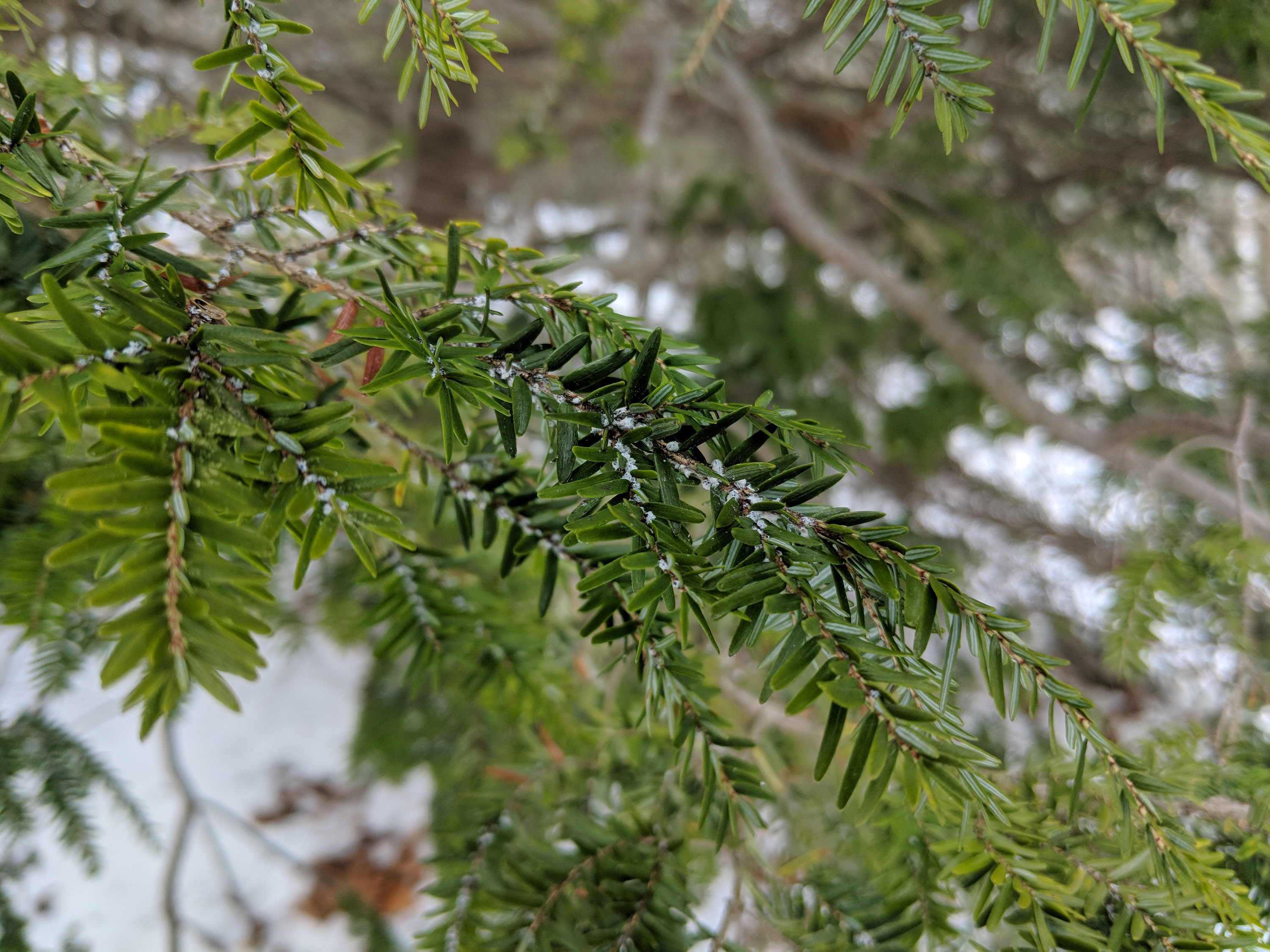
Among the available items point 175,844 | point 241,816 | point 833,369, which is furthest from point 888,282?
point 241,816

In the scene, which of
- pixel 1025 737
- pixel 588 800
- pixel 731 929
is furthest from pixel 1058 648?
pixel 588 800

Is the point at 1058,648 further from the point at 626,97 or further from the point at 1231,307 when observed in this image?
the point at 626,97

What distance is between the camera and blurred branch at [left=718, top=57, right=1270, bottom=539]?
1095 mm

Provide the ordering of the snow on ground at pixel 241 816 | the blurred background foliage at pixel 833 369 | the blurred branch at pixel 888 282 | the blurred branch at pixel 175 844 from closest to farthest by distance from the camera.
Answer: the blurred background foliage at pixel 833 369 < the blurred branch at pixel 175 844 < the blurred branch at pixel 888 282 < the snow on ground at pixel 241 816

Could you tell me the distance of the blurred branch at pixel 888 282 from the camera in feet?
3.59

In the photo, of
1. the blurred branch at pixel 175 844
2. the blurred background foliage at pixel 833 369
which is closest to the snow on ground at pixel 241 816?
the blurred branch at pixel 175 844

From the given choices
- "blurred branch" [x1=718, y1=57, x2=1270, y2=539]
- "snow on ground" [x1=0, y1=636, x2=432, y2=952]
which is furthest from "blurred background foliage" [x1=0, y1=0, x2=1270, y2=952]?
"snow on ground" [x1=0, y1=636, x2=432, y2=952]

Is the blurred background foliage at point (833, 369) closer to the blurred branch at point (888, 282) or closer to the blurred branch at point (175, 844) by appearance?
the blurred branch at point (888, 282)

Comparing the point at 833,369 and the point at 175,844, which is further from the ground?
the point at 833,369

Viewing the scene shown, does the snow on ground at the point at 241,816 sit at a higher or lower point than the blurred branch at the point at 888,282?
lower

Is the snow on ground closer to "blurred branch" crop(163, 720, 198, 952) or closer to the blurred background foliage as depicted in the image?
"blurred branch" crop(163, 720, 198, 952)

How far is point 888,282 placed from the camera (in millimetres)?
1167

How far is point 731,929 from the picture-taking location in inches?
57.4

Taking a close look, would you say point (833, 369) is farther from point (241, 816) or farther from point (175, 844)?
point (241, 816)
